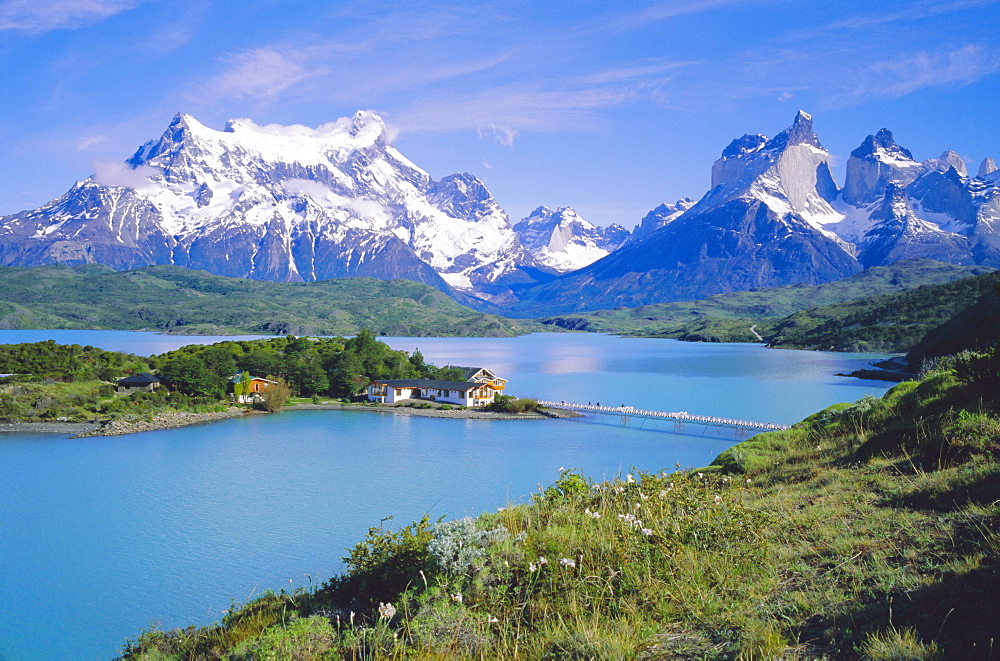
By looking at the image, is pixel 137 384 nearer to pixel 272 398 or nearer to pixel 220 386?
pixel 220 386

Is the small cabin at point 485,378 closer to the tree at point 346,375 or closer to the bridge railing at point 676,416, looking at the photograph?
the bridge railing at point 676,416

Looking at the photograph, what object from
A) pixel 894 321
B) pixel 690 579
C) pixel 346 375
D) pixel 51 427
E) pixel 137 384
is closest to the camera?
pixel 690 579

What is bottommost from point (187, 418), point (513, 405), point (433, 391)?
point (513, 405)

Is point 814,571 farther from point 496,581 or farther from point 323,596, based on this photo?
point 323,596

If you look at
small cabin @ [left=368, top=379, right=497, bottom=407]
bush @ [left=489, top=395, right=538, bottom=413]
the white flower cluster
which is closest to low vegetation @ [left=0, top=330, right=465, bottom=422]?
small cabin @ [left=368, top=379, right=497, bottom=407]

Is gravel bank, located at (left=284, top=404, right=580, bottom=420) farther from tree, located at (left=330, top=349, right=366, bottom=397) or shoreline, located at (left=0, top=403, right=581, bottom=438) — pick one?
tree, located at (left=330, top=349, right=366, bottom=397)

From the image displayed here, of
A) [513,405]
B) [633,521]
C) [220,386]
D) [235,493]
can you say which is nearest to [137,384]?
[220,386]

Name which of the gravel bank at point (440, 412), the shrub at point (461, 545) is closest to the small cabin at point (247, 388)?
the gravel bank at point (440, 412)
